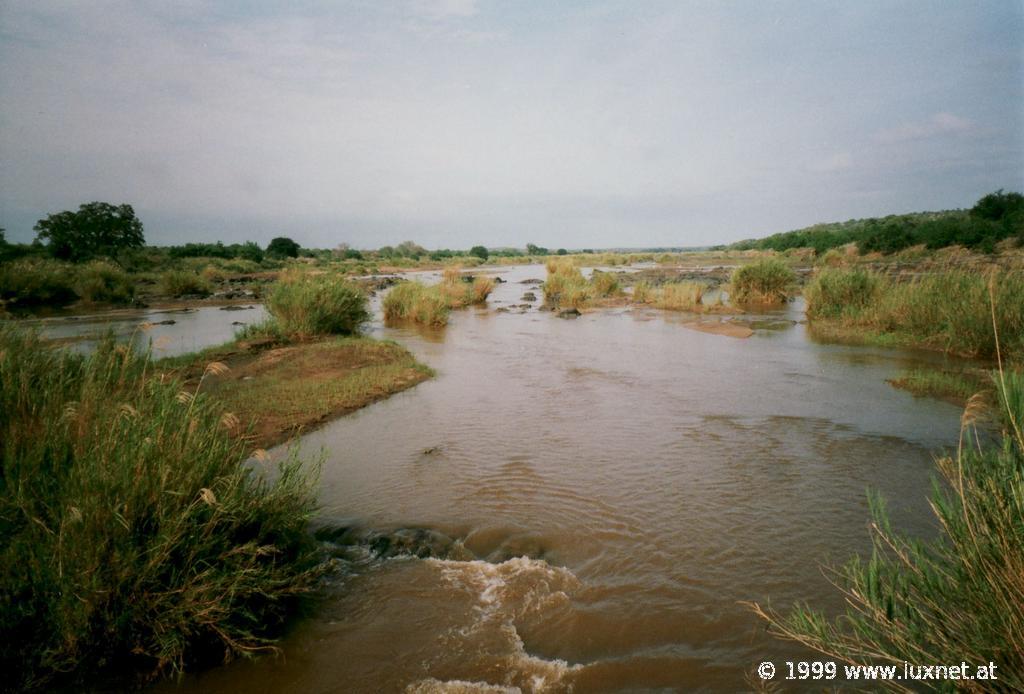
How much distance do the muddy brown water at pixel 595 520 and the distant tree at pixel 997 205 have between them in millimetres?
33531

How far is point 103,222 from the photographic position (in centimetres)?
4103

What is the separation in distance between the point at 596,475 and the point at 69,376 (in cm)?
530

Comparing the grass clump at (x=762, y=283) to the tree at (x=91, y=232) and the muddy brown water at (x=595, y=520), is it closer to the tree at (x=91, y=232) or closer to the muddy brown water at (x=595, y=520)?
the muddy brown water at (x=595, y=520)

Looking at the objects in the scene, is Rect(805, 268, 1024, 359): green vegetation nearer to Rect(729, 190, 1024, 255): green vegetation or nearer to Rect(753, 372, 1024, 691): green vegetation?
Rect(753, 372, 1024, 691): green vegetation

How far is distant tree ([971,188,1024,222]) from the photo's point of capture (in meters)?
33.8

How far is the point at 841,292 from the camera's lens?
17422mm

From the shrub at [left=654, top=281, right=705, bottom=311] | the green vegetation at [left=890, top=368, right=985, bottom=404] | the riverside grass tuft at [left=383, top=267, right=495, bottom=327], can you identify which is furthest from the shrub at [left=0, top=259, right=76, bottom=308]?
the green vegetation at [left=890, top=368, right=985, bottom=404]

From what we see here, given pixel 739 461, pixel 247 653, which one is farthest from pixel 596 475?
pixel 247 653

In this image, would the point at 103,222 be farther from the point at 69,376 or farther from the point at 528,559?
the point at 528,559

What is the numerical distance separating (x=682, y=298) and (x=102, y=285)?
25.5 metres

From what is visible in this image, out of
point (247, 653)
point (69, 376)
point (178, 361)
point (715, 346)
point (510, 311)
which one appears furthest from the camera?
point (510, 311)

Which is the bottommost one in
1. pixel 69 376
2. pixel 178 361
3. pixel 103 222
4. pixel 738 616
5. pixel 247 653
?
pixel 738 616

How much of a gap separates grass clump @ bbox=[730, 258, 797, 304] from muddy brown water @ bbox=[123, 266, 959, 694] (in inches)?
537

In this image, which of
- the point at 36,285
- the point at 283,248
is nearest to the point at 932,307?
the point at 36,285
